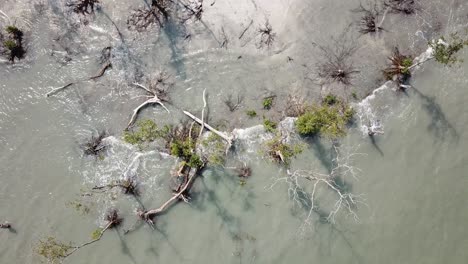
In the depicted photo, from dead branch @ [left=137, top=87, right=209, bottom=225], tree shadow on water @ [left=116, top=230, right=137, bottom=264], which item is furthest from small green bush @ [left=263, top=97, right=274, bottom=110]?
tree shadow on water @ [left=116, top=230, right=137, bottom=264]

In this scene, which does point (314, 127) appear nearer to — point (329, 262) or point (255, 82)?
point (255, 82)

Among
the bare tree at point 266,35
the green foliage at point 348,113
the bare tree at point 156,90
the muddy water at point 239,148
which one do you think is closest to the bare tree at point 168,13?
the muddy water at point 239,148

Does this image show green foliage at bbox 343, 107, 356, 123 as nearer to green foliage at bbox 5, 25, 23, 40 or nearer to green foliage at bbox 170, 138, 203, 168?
green foliage at bbox 170, 138, 203, 168

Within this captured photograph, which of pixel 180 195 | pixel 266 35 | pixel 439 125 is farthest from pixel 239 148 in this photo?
pixel 439 125

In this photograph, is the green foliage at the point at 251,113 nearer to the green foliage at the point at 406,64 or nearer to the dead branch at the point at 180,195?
the dead branch at the point at 180,195

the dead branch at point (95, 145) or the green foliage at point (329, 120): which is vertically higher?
the green foliage at point (329, 120)
